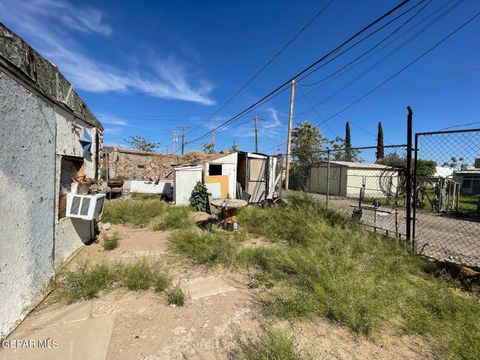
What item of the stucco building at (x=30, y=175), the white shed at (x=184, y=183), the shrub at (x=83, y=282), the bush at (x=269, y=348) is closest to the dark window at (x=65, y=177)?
the stucco building at (x=30, y=175)

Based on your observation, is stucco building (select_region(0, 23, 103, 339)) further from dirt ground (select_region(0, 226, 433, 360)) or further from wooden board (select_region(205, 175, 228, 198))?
wooden board (select_region(205, 175, 228, 198))

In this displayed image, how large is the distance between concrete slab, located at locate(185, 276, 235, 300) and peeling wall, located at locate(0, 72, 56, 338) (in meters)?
1.93

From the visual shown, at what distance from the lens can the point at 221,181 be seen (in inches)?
478

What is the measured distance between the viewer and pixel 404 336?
272 centimetres

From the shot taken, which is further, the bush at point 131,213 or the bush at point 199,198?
the bush at point 199,198

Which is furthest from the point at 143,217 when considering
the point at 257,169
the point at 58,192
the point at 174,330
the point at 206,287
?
the point at 257,169

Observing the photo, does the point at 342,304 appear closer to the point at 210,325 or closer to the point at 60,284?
the point at 210,325

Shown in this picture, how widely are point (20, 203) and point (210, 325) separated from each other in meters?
2.55

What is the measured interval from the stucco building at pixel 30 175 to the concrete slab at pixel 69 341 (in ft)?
0.84

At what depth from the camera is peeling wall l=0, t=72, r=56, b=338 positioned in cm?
256

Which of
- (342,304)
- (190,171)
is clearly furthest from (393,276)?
(190,171)

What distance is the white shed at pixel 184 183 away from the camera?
1172 cm

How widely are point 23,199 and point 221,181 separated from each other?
30.7 feet

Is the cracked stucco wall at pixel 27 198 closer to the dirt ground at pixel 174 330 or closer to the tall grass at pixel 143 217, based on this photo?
the dirt ground at pixel 174 330
